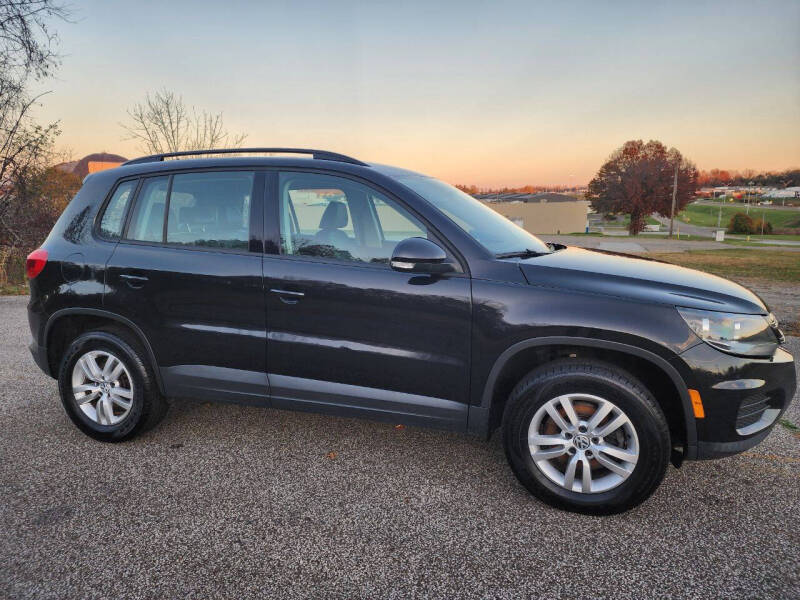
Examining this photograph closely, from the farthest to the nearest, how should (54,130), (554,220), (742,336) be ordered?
1. (554,220)
2. (54,130)
3. (742,336)

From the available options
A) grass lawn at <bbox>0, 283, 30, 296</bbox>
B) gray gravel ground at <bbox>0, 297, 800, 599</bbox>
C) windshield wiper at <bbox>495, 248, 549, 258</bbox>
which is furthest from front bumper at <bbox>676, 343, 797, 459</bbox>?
grass lawn at <bbox>0, 283, 30, 296</bbox>

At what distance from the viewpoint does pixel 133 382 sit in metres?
3.46

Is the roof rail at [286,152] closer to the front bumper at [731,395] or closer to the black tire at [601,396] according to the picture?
the black tire at [601,396]

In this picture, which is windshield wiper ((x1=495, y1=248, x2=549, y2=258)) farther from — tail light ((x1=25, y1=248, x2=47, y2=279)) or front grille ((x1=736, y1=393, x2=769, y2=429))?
tail light ((x1=25, y1=248, x2=47, y2=279))

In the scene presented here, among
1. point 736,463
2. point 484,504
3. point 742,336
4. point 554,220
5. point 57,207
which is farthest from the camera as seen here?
point 554,220

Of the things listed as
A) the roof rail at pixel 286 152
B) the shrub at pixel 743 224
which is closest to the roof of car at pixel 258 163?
the roof rail at pixel 286 152

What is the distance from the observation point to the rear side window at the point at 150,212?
3.45 meters

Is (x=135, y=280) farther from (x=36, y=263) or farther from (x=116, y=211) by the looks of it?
(x=36, y=263)

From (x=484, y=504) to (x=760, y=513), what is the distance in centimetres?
143

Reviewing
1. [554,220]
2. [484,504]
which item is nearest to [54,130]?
[484,504]

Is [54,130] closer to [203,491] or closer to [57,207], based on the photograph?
[57,207]

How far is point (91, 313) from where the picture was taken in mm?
3479

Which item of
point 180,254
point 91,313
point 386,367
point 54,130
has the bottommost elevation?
point 386,367

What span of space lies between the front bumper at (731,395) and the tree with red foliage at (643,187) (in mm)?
66128
